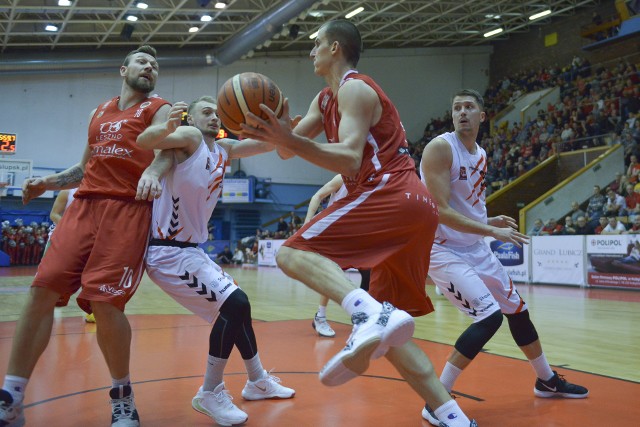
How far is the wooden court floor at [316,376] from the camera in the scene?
319 centimetres

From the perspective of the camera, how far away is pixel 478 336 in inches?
→ 132

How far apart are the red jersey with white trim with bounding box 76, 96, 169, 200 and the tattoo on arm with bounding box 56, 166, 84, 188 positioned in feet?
1.03

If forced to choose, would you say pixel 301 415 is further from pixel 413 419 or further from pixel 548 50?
pixel 548 50

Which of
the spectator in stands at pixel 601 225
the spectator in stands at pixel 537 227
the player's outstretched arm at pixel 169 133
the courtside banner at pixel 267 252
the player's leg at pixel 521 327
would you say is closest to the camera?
the player's outstretched arm at pixel 169 133

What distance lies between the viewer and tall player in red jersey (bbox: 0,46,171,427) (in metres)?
2.97

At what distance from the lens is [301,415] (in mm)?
3176

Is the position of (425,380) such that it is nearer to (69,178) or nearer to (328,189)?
(69,178)

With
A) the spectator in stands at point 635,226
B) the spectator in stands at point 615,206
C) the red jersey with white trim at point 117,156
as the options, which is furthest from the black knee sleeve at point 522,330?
the spectator in stands at point 615,206

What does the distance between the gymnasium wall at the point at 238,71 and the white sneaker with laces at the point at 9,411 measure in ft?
76.9

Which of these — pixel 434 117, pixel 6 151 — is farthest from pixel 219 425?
pixel 434 117

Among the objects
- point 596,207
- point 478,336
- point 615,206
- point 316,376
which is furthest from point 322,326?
point 596,207

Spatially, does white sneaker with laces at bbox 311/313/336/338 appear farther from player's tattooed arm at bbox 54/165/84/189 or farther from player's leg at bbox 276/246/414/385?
player's leg at bbox 276/246/414/385

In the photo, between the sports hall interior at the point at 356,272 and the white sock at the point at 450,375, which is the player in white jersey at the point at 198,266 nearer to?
the sports hall interior at the point at 356,272

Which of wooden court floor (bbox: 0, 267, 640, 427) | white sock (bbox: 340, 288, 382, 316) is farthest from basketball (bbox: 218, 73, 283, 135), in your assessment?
wooden court floor (bbox: 0, 267, 640, 427)
